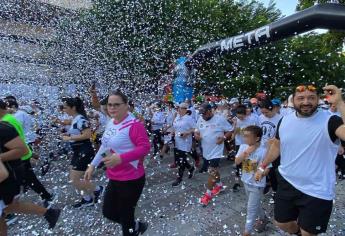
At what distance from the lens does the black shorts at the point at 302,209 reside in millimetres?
3131

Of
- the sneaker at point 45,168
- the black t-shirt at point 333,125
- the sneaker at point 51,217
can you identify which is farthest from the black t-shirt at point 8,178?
the sneaker at point 45,168

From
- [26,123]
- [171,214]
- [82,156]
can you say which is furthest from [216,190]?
[26,123]

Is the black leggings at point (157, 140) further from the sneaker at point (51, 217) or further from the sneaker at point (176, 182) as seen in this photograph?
the sneaker at point (51, 217)

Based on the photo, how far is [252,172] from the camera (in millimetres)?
4375

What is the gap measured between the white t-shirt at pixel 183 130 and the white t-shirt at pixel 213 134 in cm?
92

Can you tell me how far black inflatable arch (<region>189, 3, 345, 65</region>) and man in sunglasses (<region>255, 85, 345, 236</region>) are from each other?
3931 millimetres

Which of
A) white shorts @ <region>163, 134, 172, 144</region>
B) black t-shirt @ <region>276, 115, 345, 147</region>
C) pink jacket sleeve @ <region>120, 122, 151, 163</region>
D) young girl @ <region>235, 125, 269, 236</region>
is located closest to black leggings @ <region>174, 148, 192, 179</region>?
white shorts @ <region>163, 134, 172, 144</region>

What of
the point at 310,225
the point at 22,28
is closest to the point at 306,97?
the point at 310,225

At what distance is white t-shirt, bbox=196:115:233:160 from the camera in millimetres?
6105

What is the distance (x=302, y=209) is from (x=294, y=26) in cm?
498

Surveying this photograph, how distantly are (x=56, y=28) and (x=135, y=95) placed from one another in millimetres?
5316

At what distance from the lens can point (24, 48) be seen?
1702 centimetres

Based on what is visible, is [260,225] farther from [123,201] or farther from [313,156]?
[123,201]

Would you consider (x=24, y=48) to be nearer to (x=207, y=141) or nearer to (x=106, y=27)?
(x=106, y=27)
